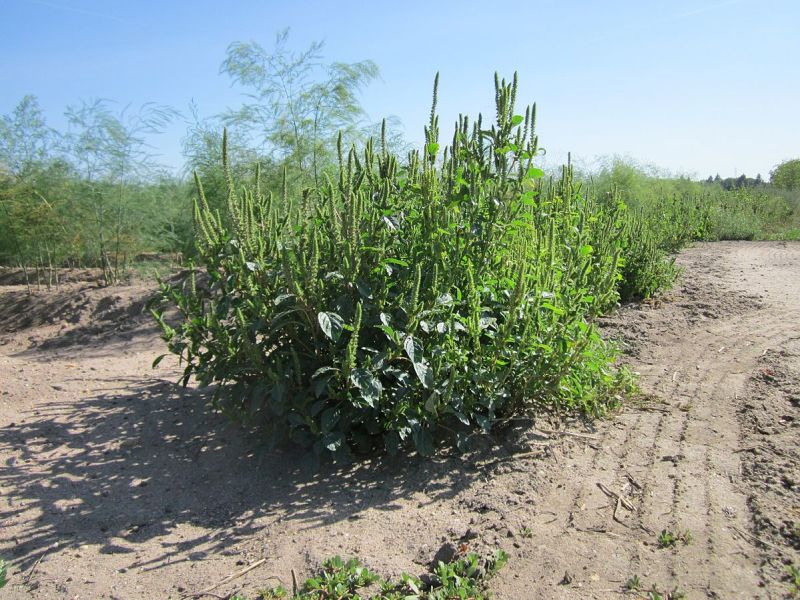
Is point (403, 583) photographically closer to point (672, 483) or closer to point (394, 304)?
point (394, 304)

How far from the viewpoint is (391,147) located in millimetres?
8812

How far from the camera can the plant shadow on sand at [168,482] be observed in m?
2.83

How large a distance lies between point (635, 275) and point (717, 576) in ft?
15.7

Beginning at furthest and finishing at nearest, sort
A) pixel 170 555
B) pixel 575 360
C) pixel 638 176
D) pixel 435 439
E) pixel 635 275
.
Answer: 1. pixel 638 176
2. pixel 635 275
3. pixel 435 439
4. pixel 575 360
5. pixel 170 555

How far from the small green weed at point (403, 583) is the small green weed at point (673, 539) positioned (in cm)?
66

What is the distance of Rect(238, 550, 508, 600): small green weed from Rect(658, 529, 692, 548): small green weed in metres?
0.66

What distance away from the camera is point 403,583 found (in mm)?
2398

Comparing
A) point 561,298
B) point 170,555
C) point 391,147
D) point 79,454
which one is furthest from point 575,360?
point 391,147

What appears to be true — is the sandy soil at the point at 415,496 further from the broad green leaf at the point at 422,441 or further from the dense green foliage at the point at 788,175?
the dense green foliage at the point at 788,175

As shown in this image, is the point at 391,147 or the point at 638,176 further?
the point at 638,176

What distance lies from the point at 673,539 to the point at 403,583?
114 cm

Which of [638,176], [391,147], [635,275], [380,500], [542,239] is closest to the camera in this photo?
[380,500]

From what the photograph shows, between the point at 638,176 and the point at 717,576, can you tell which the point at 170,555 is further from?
the point at 638,176

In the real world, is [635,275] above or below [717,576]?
above
